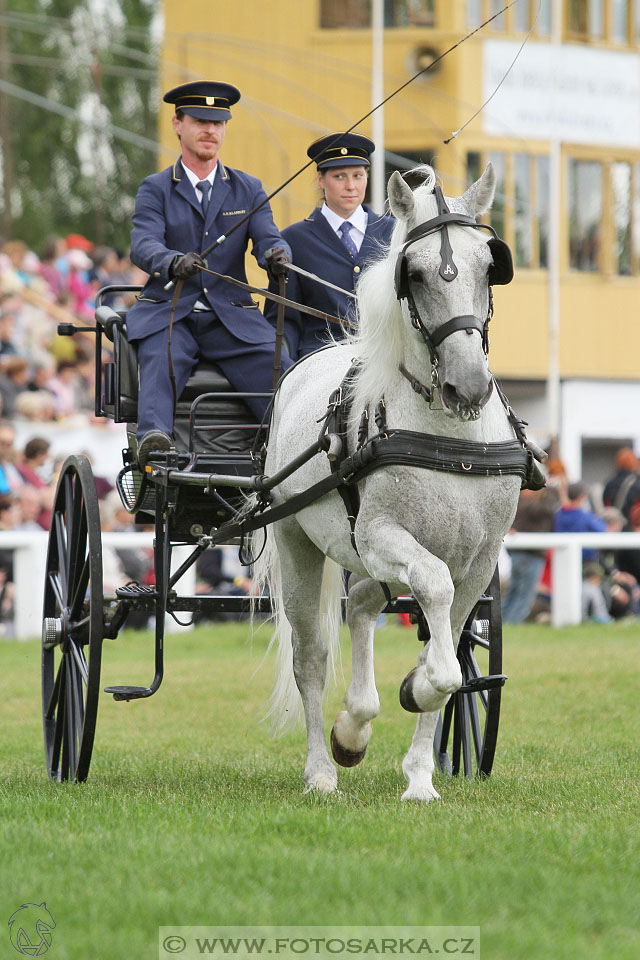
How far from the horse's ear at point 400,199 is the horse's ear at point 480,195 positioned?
20 cm

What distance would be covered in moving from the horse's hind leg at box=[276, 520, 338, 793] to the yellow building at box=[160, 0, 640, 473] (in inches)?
706

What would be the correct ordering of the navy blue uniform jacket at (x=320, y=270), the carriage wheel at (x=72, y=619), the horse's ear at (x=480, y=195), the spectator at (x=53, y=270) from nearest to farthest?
the horse's ear at (x=480, y=195)
the carriage wheel at (x=72, y=619)
the navy blue uniform jacket at (x=320, y=270)
the spectator at (x=53, y=270)

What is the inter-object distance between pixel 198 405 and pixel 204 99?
1.44 metres

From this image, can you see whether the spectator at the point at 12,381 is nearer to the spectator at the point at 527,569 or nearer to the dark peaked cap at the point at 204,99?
the spectator at the point at 527,569

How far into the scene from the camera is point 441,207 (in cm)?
514

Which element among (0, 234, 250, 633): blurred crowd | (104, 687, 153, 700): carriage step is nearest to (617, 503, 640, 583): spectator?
(0, 234, 250, 633): blurred crowd

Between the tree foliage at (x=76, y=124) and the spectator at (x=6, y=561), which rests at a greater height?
the tree foliage at (x=76, y=124)

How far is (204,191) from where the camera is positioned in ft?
22.8

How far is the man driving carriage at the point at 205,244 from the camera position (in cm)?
671

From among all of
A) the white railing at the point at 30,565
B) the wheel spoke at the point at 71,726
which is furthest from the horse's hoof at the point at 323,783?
the white railing at the point at 30,565

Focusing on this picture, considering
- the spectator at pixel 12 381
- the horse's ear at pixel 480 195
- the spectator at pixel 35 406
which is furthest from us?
the spectator at pixel 12 381

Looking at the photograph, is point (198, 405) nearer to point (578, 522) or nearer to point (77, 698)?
point (77, 698)

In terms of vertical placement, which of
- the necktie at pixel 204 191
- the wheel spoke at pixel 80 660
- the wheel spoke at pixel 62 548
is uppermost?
the necktie at pixel 204 191

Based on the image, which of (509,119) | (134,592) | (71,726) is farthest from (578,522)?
(509,119)
